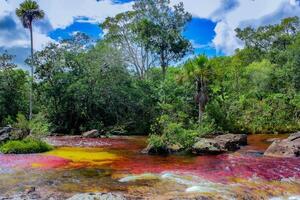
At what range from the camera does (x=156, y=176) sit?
657 inches

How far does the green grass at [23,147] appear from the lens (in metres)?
25.9

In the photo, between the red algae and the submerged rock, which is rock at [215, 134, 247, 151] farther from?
the red algae

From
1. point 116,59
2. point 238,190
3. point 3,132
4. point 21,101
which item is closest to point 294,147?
point 238,190

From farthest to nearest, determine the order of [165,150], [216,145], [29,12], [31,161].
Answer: [29,12]
[216,145]
[165,150]
[31,161]

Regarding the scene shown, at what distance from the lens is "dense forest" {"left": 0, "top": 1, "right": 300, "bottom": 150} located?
143ft

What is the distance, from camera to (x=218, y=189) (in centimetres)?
1392

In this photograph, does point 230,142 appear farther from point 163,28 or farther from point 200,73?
point 163,28

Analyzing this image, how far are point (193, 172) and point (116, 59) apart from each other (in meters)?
34.6

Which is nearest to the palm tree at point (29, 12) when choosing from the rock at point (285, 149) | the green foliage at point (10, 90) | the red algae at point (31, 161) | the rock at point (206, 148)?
the green foliage at point (10, 90)

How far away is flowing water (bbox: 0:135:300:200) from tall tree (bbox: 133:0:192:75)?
3340 centimetres

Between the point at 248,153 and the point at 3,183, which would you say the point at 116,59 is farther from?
the point at 3,183

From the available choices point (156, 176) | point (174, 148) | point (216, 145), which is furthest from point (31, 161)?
point (216, 145)

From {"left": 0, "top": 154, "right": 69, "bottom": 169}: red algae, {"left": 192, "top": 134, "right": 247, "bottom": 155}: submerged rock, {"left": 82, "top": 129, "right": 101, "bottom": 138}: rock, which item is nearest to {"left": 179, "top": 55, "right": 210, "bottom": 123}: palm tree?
{"left": 192, "top": 134, "right": 247, "bottom": 155}: submerged rock

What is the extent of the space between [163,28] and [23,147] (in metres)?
34.8
